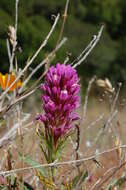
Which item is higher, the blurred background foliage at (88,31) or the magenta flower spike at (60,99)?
the blurred background foliage at (88,31)

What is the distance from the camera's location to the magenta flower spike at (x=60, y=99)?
103cm

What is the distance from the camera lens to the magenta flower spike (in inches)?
40.4

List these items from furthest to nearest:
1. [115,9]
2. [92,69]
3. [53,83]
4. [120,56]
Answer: [115,9]
[120,56]
[92,69]
[53,83]

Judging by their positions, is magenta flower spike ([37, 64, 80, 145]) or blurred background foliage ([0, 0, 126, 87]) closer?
magenta flower spike ([37, 64, 80, 145])

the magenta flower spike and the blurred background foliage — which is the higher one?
the blurred background foliage

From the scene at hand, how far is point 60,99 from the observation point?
1.03 meters

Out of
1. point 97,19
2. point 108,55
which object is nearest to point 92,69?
point 108,55

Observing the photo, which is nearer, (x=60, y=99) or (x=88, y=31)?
(x=60, y=99)

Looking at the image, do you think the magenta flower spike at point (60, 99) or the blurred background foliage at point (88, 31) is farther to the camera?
the blurred background foliage at point (88, 31)

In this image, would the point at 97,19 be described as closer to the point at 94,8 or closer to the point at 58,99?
the point at 94,8

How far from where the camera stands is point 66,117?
42.1 inches

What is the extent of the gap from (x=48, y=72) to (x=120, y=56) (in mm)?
17129

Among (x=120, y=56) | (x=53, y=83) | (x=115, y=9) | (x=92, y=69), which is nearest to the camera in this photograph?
(x=53, y=83)

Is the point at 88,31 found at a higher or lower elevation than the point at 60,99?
higher
